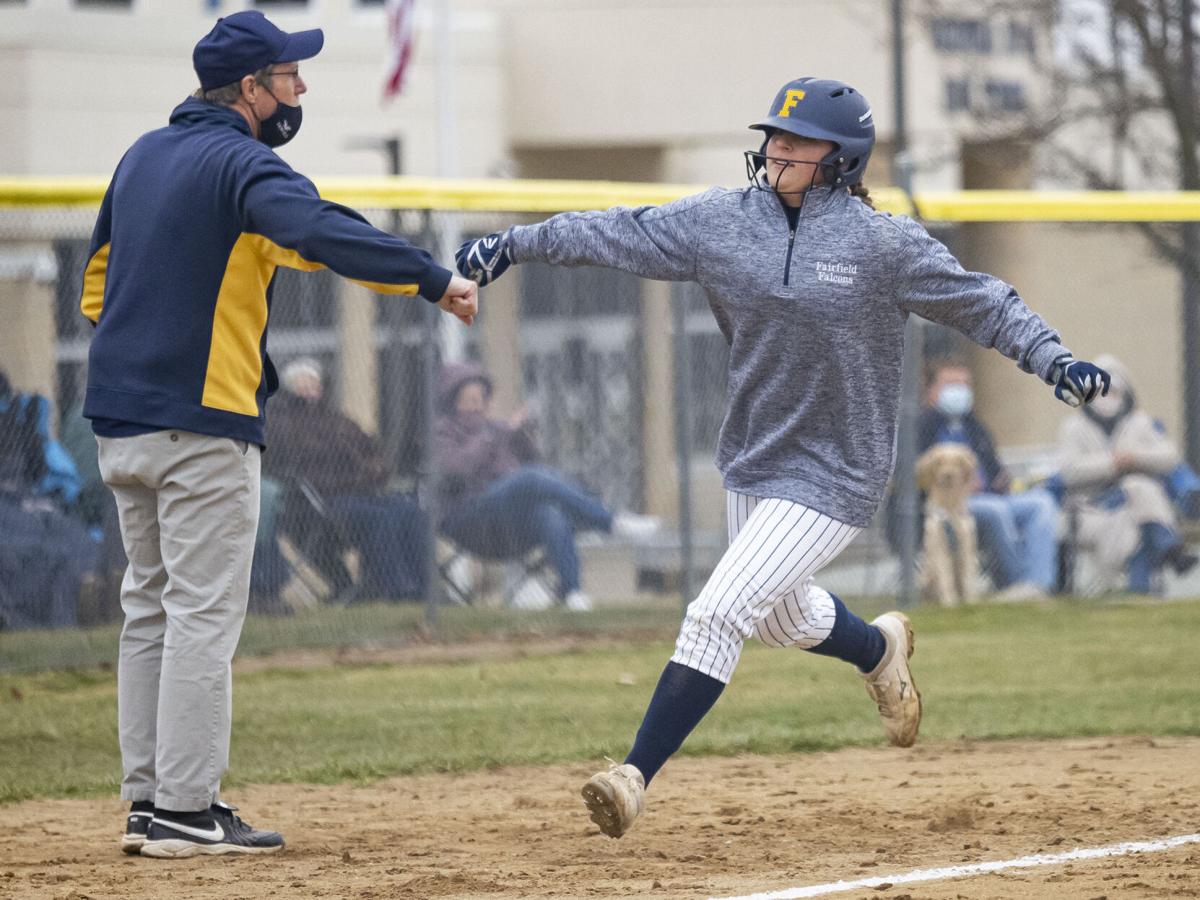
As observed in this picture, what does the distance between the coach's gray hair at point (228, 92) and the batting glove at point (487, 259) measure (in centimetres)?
75

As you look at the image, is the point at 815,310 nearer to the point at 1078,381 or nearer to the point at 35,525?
the point at 1078,381

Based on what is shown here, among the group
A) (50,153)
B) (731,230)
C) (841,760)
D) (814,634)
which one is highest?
(50,153)

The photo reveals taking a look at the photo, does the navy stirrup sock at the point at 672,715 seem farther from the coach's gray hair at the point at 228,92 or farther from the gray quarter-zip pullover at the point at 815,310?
the coach's gray hair at the point at 228,92

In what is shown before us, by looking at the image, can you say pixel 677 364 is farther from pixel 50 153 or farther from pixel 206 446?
pixel 50 153

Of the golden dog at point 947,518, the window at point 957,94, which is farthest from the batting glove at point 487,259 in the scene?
the window at point 957,94

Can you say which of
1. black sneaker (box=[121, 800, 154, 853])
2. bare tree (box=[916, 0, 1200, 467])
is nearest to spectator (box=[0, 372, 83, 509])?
black sneaker (box=[121, 800, 154, 853])

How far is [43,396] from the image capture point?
359 inches

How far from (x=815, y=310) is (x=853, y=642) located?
4.05 ft

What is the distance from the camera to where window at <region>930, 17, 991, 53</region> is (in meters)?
19.1

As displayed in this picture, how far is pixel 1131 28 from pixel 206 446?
1424 centimetres

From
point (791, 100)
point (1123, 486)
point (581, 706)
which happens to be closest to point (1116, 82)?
point (1123, 486)

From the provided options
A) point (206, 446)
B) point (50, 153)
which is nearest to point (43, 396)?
point (206, 446)

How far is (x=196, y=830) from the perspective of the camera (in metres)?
5.17

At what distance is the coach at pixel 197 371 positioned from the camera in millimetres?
5023
